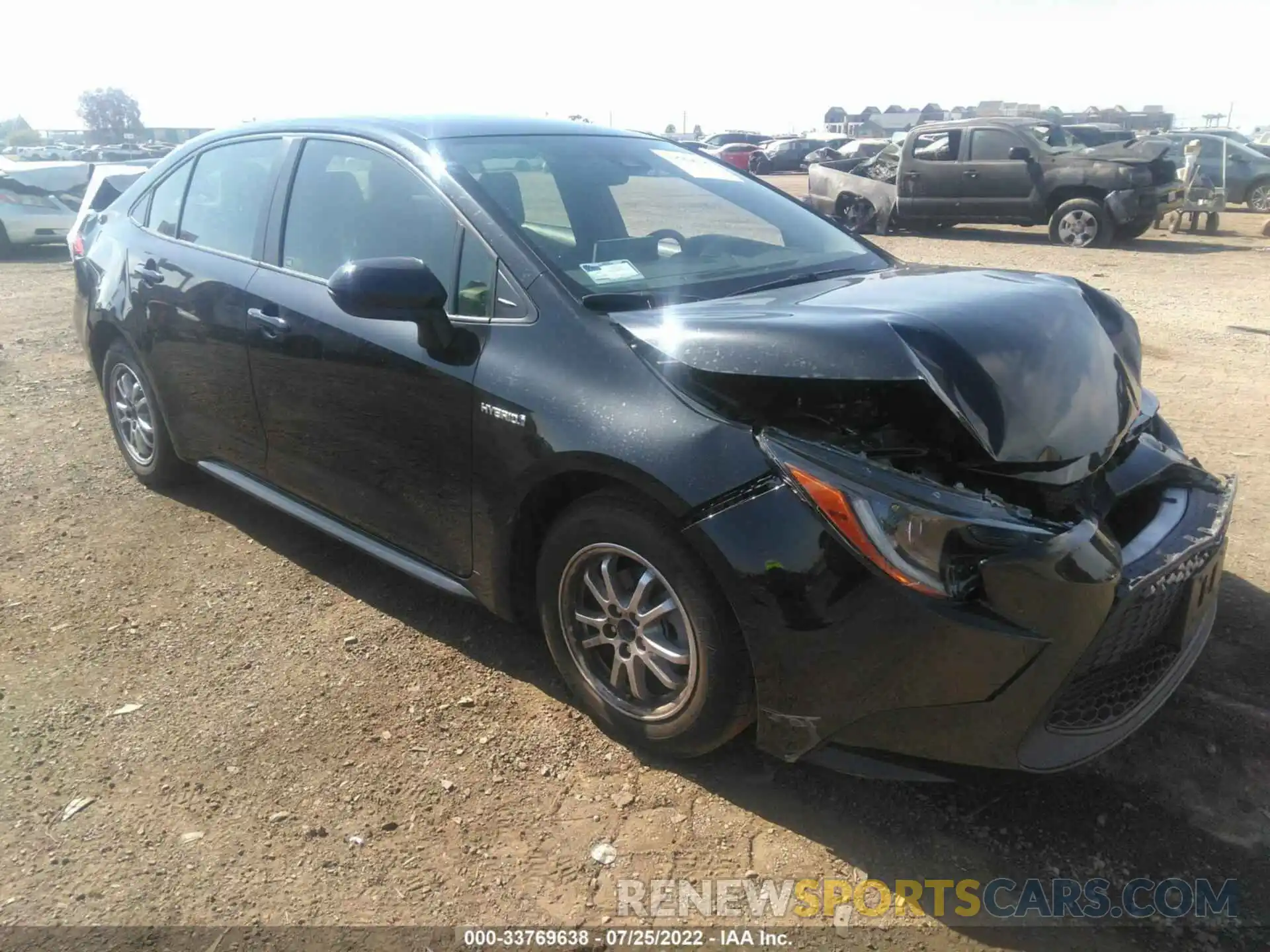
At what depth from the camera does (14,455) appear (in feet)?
17.7

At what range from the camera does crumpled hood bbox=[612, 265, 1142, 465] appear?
225cm

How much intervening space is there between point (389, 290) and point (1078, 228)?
14.0 m

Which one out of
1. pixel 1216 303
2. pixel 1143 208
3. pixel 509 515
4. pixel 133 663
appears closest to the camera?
pixel 509 515

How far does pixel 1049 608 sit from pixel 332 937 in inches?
69.8

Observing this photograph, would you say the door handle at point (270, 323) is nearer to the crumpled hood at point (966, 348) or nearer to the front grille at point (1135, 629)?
the crumpled hood at point (966, 348)

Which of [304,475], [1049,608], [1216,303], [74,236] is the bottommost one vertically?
[1216,303]

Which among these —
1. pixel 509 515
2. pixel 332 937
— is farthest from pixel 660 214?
pixel 332 937

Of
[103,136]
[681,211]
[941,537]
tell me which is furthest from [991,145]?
[103,136]

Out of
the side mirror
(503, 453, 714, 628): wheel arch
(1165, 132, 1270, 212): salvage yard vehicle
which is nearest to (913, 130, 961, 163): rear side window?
(1165, 132, 1270, 212): salvage yard vehicle

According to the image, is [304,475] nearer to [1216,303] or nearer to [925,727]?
[925,727]

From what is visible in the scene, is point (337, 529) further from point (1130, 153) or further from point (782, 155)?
point (782, 155)

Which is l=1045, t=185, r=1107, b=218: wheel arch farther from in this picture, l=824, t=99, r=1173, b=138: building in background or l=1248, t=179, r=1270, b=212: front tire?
l=824, t=99, r=1173, b=138: building in background

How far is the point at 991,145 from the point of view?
1500cm

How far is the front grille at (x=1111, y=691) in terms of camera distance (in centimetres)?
224
